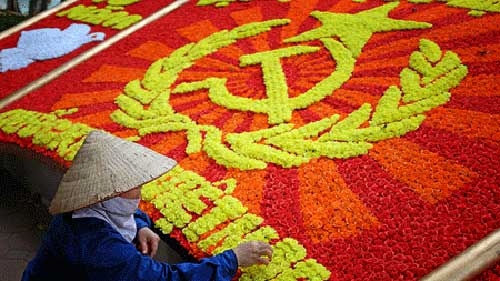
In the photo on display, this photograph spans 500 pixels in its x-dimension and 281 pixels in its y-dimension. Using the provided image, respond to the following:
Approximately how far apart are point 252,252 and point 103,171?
0.53 metres

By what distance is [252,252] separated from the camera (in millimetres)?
1726

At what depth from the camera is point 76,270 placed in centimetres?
154

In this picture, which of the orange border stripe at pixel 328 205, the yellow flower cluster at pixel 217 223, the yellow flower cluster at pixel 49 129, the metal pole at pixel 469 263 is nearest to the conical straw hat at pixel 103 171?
the yellow flower cluster at pixel 217 223

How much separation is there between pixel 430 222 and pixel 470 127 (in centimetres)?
61

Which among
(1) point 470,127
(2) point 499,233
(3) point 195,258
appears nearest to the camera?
(2) point 499,233

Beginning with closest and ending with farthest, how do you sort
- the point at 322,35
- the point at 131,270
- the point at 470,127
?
the point at 131,270
the point at 470,127
the point at 322,35

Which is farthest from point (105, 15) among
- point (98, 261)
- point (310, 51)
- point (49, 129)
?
point (98, 261)

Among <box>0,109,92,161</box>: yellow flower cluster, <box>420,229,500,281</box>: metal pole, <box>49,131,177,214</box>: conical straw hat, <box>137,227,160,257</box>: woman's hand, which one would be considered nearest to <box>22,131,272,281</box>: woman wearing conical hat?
<box>49,131,177,214</box>: conical straw hat

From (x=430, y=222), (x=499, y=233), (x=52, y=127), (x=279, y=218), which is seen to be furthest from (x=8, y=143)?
(x=499, y=233)

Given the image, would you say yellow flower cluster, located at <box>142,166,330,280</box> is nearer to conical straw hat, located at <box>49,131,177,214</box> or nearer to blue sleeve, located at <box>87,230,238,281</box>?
blue sleeve, located at <box>87,230,238,281</box>

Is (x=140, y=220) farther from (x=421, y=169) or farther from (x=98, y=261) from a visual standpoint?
(x=421, y=169)

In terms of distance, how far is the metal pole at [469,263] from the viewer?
165cm

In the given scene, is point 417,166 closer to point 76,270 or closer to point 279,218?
point 279,218

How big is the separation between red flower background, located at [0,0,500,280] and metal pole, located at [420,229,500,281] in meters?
0.03
